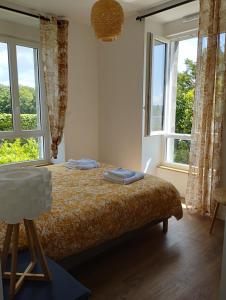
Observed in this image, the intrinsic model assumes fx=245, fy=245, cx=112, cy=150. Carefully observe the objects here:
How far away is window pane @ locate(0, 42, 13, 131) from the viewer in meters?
3.43

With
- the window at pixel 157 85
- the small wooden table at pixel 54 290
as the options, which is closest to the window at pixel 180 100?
the window at pixel 157 85

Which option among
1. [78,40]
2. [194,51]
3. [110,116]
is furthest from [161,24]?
[110,116]

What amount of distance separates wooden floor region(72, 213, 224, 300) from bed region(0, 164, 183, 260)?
0.27 m

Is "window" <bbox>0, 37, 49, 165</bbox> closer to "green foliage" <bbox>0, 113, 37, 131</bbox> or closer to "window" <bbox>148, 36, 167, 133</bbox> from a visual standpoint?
"green foliage" <bbox>0, 113, 37, 131</bbox>

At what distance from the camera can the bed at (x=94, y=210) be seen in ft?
5.71

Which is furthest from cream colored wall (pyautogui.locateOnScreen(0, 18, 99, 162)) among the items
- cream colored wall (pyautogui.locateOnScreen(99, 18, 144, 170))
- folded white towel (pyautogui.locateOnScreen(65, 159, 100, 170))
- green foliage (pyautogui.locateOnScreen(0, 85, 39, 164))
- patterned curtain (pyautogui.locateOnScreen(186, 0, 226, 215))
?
patterned curtain (pyautogui.locateOnScreen(186, 0, 226, 215))

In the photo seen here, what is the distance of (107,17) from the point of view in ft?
6.48

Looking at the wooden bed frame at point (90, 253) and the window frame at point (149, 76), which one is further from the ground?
the window frame at point (149, 76)

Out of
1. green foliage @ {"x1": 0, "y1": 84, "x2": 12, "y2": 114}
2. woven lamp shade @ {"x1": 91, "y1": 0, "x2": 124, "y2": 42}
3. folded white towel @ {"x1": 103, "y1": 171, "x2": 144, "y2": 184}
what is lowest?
folded white towel @ {"x1": 103, "y1": 171, "x2": 144, "y2": 184}

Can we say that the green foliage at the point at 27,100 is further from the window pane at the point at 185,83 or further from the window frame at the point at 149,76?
the window pane at the point at 185,83

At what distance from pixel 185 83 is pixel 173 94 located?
262mm

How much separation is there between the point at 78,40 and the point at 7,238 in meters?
3.49

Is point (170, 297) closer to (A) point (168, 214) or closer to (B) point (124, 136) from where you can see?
(A) point (168, 214)

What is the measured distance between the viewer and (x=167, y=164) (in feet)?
13.4
